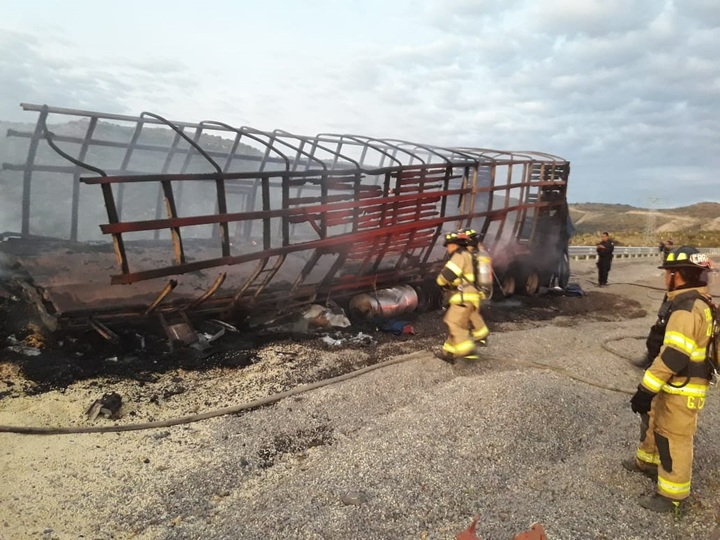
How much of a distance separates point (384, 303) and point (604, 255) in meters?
9.58

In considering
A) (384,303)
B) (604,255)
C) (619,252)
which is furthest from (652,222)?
(384,303)

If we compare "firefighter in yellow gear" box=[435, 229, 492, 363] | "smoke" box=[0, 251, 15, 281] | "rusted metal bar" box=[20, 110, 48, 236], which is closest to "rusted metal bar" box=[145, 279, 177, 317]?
"smoke" box=[0, 251, 15, 281]

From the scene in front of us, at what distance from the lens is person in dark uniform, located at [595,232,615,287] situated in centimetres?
1517

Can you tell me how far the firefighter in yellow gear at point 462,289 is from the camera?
6660 mm

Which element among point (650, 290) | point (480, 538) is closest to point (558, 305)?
point (650, 290)

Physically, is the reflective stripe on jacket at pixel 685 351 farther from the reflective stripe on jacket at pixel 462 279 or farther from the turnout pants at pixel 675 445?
the reflective stripe on jacket at pixel 462 279

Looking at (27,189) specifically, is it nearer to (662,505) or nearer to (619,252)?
(662,505)

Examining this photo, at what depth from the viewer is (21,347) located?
5.96 m

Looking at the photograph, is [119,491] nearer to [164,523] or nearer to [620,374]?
[164,523]

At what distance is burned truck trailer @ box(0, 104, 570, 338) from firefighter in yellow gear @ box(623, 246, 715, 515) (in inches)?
184

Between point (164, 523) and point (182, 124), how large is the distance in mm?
7331

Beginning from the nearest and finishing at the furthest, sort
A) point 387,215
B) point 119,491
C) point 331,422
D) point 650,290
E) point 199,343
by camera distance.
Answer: point 119,491 → point 331,422 → point 199,343 → point 387,215 → point 650,290

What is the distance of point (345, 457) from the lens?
13.6 ft

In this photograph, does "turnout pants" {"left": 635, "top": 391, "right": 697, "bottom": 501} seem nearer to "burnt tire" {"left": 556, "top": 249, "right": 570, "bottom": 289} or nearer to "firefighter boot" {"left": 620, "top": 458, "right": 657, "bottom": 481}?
"firefighter boot" {"left": 620, "top": 458, "right": 657, "bottom": 481}
